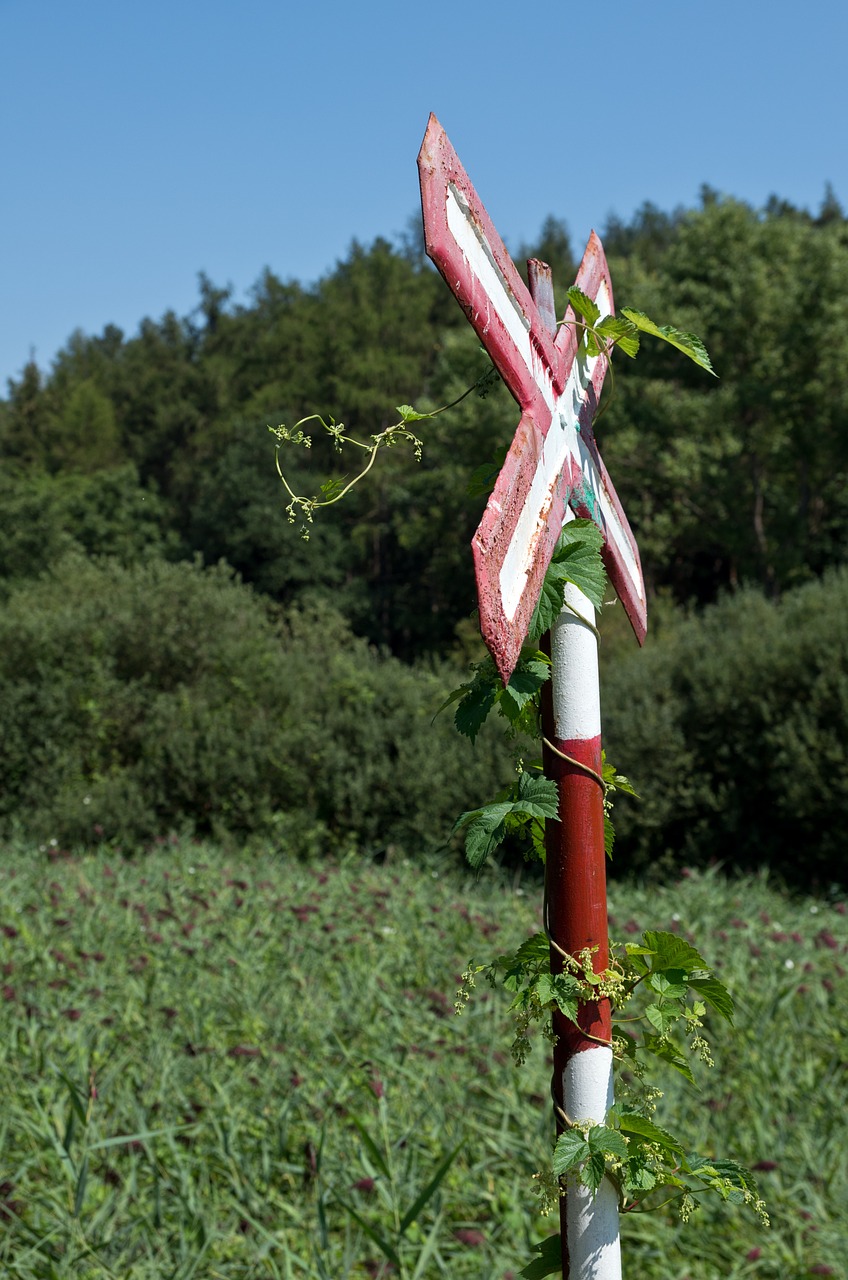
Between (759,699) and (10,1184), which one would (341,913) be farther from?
(759,699)

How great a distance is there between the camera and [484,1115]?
3.79 metres

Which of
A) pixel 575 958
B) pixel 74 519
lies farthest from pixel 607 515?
pixel 74 519

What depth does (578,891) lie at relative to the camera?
1202mm

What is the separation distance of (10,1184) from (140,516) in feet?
121

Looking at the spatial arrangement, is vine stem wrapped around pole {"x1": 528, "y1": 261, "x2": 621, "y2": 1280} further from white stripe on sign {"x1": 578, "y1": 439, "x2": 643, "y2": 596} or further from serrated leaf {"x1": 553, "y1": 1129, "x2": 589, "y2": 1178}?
white stripe on sign {"x1": 578, "y1": 439, "x2": 643, "y2": 596}

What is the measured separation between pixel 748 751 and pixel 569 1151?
29.4 feet

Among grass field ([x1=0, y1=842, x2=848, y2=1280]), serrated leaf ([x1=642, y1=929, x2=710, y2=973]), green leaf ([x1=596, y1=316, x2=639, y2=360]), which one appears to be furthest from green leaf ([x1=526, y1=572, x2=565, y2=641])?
grass field ([x1=0, y1=842, x2=848, y2=1280])

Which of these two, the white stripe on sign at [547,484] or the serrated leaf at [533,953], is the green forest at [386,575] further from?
the serrated leaf at [533,953]

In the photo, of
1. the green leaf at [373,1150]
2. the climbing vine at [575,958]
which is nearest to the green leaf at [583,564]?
the climbing vine at [575,958]

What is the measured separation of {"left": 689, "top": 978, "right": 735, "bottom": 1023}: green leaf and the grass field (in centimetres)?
149

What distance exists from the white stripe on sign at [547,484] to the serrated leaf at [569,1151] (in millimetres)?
527

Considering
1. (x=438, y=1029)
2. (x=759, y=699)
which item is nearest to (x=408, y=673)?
(x=759, y=699)

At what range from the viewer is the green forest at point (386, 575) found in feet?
32.1

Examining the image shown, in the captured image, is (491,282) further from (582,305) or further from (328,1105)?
(328,1105)
